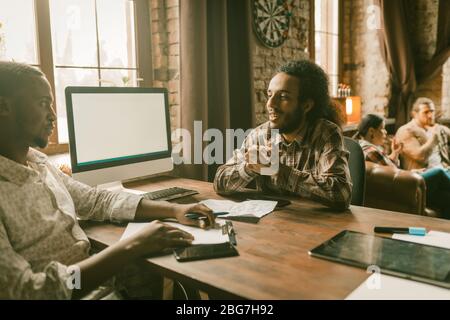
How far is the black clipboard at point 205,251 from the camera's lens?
112 centimetres

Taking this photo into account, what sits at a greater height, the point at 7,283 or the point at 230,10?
the point at 230,10

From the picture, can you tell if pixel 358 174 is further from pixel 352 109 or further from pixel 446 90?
pixel 446 90

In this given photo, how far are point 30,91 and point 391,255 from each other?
3.66ft

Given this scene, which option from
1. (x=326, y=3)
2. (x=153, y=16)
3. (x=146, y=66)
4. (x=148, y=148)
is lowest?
(x=148, y=148)

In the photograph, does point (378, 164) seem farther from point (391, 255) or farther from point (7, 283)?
point (7, 283)

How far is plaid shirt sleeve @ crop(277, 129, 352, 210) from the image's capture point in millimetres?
1626

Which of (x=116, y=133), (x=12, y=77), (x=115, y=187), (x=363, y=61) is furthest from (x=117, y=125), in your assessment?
(x=363, y=61)

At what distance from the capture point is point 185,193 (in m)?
1.87

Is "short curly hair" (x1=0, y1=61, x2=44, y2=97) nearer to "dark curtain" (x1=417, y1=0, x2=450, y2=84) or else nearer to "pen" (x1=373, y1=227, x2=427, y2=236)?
"pen" (x1=373, y1=227, x2=427, y2=236)

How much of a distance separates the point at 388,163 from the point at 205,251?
219 centimetres

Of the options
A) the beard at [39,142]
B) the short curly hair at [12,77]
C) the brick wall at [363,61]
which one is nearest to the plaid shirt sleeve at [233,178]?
the beard at [39,142]

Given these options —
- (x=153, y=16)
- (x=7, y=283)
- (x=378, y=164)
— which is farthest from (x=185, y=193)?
(x=378, y=164)

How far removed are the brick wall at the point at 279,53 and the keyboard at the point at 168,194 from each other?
1.61 metres

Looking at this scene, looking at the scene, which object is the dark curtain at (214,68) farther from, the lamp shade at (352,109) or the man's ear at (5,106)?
the lamp shade at (352,109)
